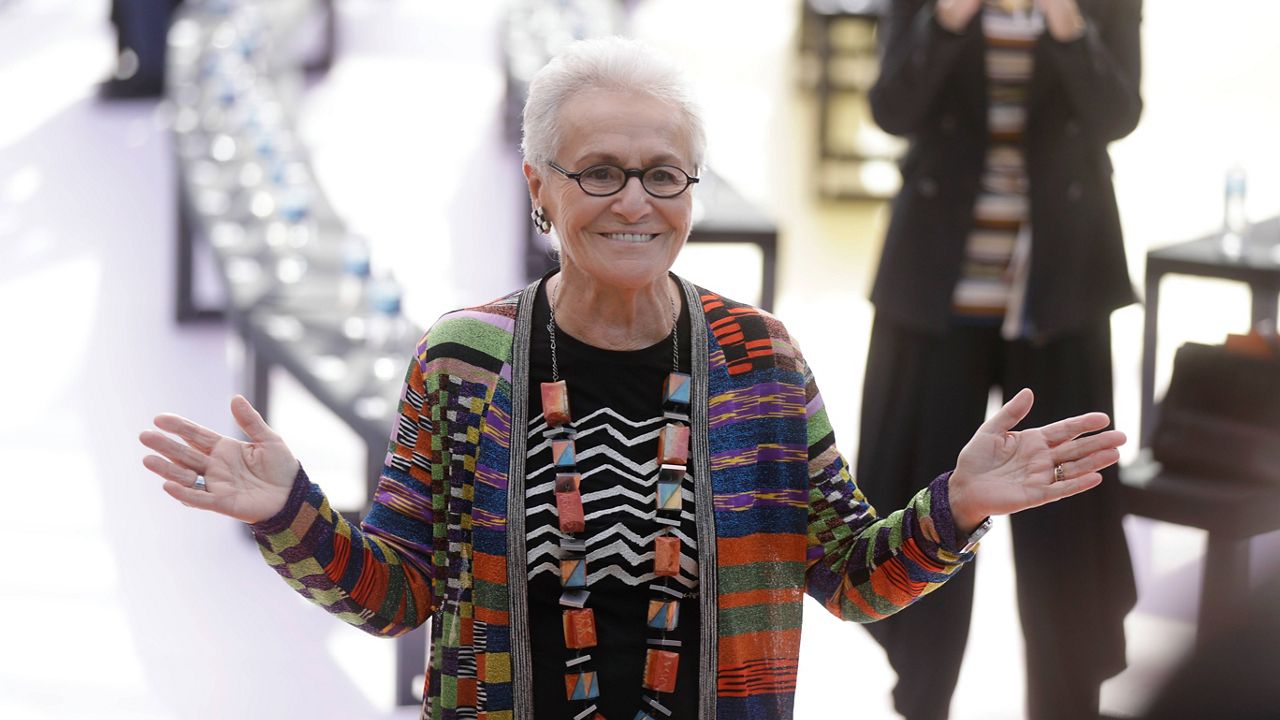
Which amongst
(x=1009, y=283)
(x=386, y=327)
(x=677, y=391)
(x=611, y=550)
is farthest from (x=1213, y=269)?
(x=611, y=550)

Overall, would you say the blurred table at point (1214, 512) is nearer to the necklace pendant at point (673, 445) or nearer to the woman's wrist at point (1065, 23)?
the woman's wrist at point (1065, 23)

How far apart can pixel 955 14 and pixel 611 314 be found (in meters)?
1.20

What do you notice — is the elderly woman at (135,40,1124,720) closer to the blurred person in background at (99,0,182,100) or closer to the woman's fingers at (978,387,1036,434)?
the woman's fingers at (978,387,1036,434)

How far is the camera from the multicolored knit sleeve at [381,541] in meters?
1.58

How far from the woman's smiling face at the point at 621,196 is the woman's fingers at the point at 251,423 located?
0.39 meters

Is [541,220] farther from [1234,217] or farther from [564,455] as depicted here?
[1234,217]

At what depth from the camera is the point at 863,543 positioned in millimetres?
1684

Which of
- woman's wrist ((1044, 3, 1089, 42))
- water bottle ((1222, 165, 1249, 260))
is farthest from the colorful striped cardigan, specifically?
water bottle ((1222, 165, 1249, 260))

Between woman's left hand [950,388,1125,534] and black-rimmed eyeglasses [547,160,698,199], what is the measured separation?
433 millimetres

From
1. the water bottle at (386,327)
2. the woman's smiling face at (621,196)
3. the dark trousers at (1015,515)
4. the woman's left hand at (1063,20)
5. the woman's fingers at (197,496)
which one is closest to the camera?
the woman's fingers at (197,496)

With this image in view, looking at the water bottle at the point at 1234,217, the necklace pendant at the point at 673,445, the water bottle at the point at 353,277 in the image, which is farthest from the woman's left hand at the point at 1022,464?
the water bottle at the point at 353,277

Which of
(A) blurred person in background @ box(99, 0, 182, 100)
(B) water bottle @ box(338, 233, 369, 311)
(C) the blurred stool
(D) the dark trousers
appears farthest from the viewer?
(A) blurred person in background @ box(99, 0, 182, 100)

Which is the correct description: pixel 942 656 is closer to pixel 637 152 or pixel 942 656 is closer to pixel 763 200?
pixel 637 152

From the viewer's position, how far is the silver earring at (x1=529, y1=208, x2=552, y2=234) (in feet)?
5.72
